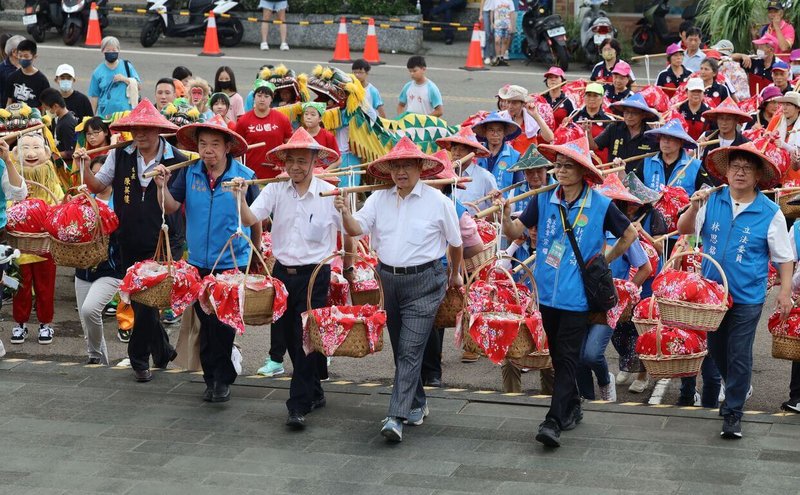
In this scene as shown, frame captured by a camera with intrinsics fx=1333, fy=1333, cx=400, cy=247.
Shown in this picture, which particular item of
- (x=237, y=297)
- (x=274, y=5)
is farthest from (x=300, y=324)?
(x=274, y=5)

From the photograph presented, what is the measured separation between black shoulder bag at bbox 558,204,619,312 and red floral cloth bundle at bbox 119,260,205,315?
252 centimetres

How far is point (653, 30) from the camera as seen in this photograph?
24.6 metres

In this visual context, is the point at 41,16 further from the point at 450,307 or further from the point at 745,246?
the point at 745,246

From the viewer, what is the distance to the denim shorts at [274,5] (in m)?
24.9

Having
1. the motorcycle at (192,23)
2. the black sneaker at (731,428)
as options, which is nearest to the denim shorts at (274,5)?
the motorcycle at (192,23)

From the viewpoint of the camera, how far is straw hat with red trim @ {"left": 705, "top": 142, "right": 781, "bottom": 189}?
8.23 m

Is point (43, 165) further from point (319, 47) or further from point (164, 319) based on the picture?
point (319, 47)

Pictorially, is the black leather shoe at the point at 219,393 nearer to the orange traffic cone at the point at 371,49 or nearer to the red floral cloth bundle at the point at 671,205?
the red floral cloth bundle at the point at 671,205

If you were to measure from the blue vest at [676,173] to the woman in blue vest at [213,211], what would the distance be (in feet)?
11.4

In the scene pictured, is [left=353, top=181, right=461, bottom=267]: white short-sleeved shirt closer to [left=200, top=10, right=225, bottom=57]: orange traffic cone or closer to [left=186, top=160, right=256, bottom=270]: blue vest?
[left=186, top=160, right=256, bottom=270]: blue vest

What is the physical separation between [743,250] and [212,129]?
3551 mm

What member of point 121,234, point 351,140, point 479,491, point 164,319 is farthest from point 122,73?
point 479,491

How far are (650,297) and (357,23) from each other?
54.4ft

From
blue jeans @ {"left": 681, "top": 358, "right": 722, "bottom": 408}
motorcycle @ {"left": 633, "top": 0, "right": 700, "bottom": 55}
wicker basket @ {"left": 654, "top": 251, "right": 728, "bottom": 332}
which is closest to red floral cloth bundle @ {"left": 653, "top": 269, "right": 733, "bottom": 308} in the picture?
wicker basket @ {"left": 654, "top": 251, "right": 728, "bottom": 332}
